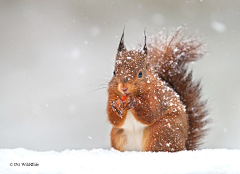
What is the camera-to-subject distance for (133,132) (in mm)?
1587

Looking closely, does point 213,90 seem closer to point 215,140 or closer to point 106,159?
point 215,140

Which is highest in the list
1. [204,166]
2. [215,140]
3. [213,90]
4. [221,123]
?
[213,90]

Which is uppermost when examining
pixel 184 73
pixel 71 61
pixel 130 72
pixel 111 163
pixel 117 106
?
pixel 71 61

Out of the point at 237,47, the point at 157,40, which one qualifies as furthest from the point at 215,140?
the point at 157,40

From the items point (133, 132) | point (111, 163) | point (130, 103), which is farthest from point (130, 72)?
point (111, 163)

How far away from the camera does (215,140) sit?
3119 millimetres

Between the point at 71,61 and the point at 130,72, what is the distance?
1845 mm

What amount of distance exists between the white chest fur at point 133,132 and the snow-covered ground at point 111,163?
0.27m

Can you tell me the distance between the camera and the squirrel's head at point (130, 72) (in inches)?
55.6

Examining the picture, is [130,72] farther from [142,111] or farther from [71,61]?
[71,61]

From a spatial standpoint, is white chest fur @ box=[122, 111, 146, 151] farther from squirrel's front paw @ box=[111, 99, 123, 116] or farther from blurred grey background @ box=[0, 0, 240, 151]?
blurred grey background @ box=[0, 0, 240, 151]

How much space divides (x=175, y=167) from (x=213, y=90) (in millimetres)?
2429

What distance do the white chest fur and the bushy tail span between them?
42cm

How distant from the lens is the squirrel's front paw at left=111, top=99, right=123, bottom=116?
1400 millimetres
